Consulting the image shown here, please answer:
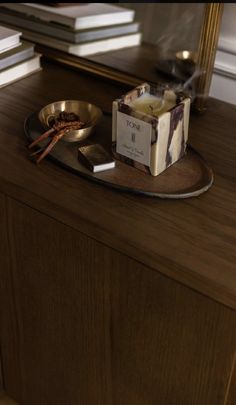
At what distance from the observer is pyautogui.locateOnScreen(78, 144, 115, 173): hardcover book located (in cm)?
78

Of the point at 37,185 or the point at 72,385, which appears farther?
the point at 72,385

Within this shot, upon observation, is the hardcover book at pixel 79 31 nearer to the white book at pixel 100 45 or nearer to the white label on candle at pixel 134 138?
the white book at pixel 100 45

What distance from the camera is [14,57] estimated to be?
1.03 meters

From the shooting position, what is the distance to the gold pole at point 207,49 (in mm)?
917

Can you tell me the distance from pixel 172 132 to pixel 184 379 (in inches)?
13.2

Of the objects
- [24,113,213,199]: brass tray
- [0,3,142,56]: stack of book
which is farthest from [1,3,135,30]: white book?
[24,113,213,199]: brass tray

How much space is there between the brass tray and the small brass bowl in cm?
2

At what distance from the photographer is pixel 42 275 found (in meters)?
0.82

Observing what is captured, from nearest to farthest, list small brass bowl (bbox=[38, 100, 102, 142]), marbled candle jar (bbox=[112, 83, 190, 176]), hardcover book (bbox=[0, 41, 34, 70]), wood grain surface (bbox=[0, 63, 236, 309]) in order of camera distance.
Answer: wood grain surface (bbox=[0, 63, 236, 309])
marbled candle jar (bbox=[112, 83, 190, 176])
small brass bowl (bbox=[38, 100, 102, 142])
hardcover book (bbox=[0, 41, 34, 70])

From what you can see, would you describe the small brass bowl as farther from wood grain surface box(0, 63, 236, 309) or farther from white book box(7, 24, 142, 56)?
white book box(7, 24, 142, 56)

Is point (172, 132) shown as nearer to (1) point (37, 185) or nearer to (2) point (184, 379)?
(1) point (37, 185)

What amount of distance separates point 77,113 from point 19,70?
211mm

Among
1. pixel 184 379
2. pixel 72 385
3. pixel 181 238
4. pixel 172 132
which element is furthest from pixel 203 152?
pixel 72 385

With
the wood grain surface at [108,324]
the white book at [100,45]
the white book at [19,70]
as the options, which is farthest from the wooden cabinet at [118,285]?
the white book at [100,45]
